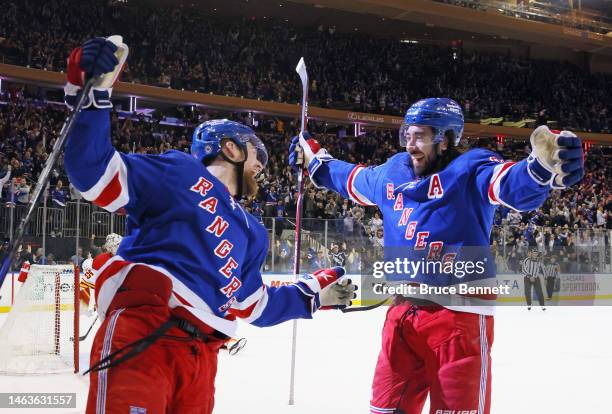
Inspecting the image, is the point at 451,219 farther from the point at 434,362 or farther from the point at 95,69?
the point at 95,69

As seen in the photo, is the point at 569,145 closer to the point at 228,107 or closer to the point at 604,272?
the point at 604,272

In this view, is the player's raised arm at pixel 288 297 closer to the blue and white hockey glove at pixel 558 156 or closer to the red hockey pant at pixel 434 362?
the red hockey pant at pixel 434 362

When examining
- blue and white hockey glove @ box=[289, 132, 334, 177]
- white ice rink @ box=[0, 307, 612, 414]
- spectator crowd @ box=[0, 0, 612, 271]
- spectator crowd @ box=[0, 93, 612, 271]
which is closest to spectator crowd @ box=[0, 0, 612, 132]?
spectator crowd @ box=[0, 0, 612, 271]

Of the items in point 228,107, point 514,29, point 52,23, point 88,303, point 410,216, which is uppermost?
point 514,29

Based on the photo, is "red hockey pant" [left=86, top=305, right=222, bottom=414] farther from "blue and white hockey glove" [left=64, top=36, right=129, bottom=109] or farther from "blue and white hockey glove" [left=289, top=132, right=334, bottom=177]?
"blue and white hockey glove" [left=289, top=132, right=334, bottom=177]

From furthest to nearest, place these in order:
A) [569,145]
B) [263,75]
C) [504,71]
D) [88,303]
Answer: [504,71], [263,75], [88,303], [569,145]

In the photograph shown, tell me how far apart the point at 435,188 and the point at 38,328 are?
16.2 ft

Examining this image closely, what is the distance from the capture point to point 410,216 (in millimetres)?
2902

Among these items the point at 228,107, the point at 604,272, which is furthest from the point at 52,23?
the point at 604,272

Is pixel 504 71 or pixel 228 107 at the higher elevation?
pixel 504 71

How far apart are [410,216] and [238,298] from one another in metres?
0.88

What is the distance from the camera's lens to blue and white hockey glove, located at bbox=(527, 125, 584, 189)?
2223mm

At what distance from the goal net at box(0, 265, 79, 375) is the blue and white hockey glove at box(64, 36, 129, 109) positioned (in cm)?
456

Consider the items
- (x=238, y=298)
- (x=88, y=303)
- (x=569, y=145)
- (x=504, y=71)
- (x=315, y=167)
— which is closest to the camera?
(x=569, y=145)
